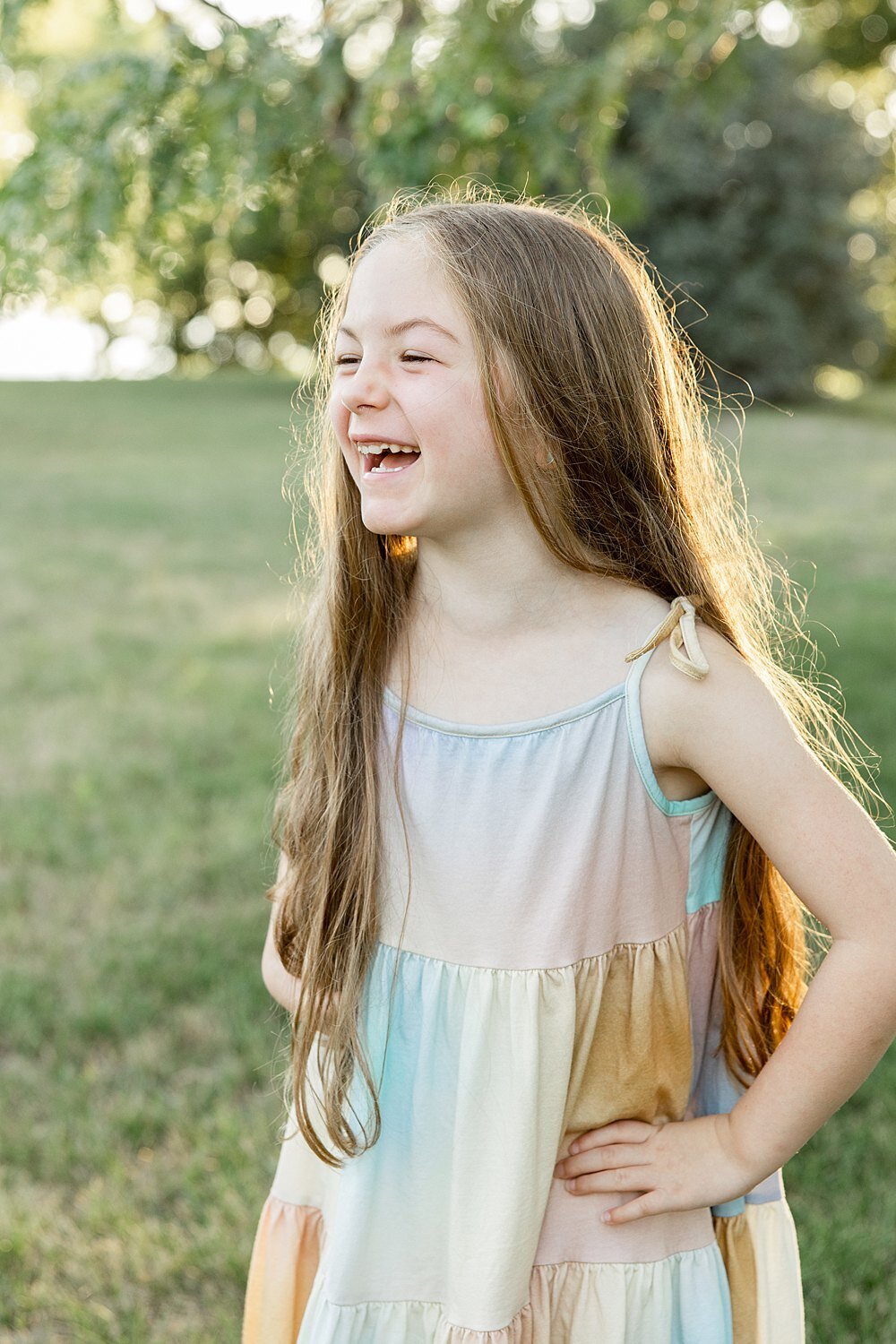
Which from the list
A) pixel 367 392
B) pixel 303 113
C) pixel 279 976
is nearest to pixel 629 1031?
pixel 279 976

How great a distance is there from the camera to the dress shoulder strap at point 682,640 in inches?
49.3

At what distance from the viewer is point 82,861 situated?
12.8ft

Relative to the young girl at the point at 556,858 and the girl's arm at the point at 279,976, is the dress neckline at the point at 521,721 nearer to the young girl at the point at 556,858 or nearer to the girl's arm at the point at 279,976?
the young girl at the point at 556,858

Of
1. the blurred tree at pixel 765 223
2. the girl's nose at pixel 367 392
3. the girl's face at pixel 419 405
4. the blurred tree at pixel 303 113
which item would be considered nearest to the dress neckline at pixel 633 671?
the girl's face at pixel 419 405

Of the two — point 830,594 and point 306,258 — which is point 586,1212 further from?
point 306,258

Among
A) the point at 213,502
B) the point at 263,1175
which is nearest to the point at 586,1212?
the point at 263,1175

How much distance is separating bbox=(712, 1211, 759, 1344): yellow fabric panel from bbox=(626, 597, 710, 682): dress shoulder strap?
736 mm

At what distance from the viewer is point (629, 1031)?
1.39 metres

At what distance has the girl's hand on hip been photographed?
4.48 ft

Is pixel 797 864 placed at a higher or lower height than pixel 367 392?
lower

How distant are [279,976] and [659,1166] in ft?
1.86

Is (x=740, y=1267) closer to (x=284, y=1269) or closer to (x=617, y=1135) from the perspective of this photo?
(x=617, y=1135)

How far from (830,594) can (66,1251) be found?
5604 millimetres

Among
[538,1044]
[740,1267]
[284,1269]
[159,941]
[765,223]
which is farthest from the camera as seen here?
[765,223]
